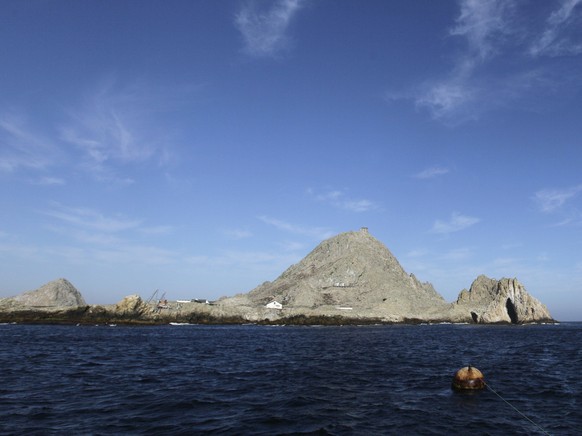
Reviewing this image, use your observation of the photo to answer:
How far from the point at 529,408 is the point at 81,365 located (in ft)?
113

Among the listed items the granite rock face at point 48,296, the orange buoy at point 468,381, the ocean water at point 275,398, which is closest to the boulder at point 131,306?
the granite rock face at point 48,296

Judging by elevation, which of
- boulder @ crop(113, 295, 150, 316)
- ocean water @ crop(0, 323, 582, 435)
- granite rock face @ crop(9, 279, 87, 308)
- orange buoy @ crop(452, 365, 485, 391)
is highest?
granite rock face @ crop(9, 279, 87, 308)

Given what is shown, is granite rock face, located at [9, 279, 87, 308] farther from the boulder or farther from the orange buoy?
the orange buoy

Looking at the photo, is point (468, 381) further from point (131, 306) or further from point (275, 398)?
point (131, 306)

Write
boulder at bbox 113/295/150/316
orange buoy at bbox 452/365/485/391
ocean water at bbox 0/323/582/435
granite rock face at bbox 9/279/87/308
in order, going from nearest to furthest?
1. ocean water at bbox 0/323/582/435
2. orange buoy at bbox 452/365/485/391
3. boulder at bbox 113/295/150/316
4. granite rock face at bbox 9/279/87/308

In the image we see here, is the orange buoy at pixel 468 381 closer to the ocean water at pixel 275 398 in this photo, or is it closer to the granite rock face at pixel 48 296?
the ocean water at pixel 275 398

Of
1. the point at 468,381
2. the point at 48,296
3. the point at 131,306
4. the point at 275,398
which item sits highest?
the point at 48,296

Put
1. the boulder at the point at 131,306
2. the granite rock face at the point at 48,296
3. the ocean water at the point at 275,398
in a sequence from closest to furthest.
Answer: the ocean water at the point at 275,398
the boulder at the point at 131,306
the granite rock face at the point at 48,296

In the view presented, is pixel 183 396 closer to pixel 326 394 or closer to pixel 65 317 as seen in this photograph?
pixel 326 394

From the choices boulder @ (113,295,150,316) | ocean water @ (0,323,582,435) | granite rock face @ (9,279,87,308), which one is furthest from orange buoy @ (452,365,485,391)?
granite rock face @ (9,279,87,308)

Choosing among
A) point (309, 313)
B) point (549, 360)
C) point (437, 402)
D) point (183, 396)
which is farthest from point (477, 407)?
point (309, 313)

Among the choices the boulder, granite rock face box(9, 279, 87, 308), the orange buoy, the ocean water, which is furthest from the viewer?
granite rock face box(9, 279, 87, 308)

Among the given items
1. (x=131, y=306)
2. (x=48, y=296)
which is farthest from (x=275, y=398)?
(x=48, y=296)

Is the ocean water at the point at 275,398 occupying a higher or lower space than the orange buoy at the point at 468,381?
lower
